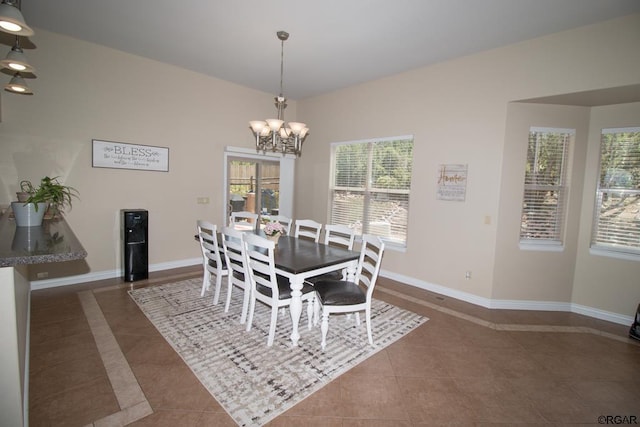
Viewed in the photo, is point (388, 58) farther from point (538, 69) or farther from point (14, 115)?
point (14, 115)

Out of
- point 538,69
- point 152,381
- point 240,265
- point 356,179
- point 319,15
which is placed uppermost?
point 319,15

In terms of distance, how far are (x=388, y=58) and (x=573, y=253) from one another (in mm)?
3466

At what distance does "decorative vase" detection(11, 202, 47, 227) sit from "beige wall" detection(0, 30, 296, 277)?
2059 millimetres

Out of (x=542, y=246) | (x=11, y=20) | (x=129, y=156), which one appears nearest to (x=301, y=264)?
(x=11, y=20)

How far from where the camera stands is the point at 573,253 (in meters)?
3.80

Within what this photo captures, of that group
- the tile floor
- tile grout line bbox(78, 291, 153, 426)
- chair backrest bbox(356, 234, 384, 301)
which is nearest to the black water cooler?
the tile floor

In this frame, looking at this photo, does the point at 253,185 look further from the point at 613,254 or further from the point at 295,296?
the point at 613,254

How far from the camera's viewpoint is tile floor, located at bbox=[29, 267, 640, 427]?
1.96 m

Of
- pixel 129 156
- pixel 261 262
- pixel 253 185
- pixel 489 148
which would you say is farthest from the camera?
pixel 253 185

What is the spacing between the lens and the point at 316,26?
3311 millimetres

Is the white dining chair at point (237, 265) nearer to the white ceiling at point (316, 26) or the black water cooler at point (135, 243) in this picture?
the black water cooler at point (135, 243)

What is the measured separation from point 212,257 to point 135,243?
1.52 meters

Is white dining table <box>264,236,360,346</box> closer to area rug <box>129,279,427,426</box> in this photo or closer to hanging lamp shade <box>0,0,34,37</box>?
area rug <box>129,279,427,426</box>

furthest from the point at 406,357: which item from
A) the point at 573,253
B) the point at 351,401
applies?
the point at 573,253
